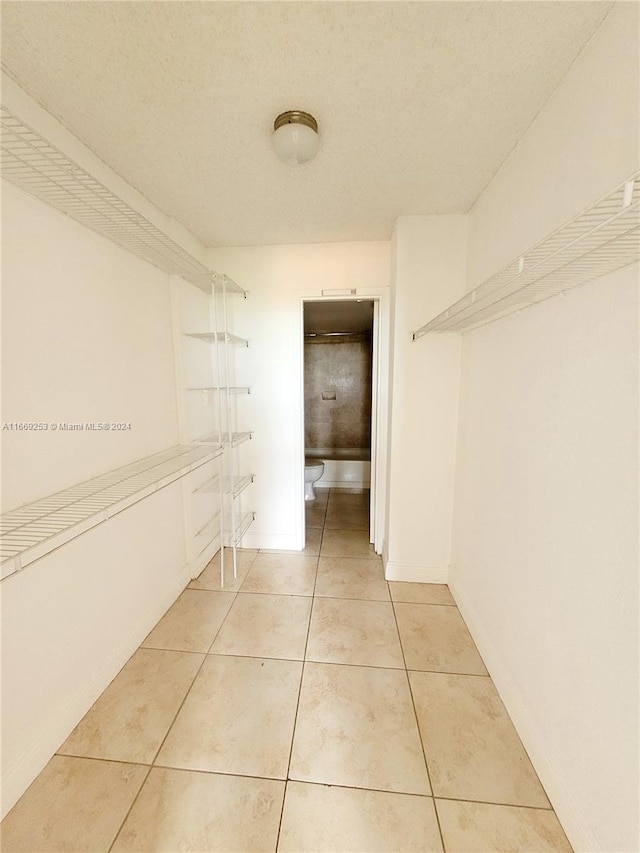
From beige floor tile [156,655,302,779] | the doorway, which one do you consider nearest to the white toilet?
the doorway

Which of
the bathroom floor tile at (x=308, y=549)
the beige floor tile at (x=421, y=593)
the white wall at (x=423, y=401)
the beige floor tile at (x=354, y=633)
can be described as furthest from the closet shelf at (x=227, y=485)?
the beige floor tile at (x=421, y=593)

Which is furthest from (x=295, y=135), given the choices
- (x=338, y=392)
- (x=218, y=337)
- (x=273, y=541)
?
(x=338, y=392)

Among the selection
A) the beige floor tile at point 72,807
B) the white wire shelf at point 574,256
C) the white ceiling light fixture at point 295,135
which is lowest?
the beige floor tile at point 72,807

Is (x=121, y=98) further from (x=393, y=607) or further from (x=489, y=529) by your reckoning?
(x=393, y=607)

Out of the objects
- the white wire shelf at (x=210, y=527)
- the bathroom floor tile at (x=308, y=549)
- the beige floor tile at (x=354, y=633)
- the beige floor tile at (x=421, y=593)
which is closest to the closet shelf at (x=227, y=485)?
the white wire shelf at (x=210, y=527)

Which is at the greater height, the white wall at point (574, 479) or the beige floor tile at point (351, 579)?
the white wall at point (574, 479)

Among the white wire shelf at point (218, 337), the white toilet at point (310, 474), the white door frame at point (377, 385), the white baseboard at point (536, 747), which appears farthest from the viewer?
the white toilet at point (310, 474)

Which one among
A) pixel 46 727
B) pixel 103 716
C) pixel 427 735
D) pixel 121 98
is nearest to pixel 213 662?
pixel 103 716

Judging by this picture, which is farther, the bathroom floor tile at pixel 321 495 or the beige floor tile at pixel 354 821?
the bathroom floor tile at pixel 321 495

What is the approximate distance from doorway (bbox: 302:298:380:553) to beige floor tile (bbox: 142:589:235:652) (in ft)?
6.80

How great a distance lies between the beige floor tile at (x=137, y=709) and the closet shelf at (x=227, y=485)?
0.93 meters

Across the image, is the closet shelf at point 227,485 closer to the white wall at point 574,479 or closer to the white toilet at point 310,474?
the white toilet at point 310,474

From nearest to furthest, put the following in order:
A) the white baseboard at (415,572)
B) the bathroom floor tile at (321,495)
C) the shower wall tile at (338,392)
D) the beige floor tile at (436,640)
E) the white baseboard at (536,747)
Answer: the white baseboard at (536,747) → the beige floor tile at (436,640) → the white baseboard at (415,572) → the bathroom floor tile at (321,495) → the shower wall tile at (338,392)

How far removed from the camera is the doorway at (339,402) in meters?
4.30
